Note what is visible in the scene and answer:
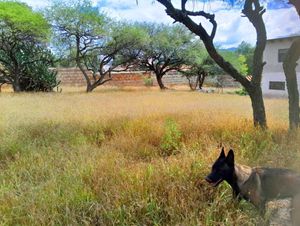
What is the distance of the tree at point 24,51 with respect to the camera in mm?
19734

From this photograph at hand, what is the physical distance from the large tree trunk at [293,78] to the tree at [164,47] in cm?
1969

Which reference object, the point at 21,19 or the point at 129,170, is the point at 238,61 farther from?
the point at 129,170

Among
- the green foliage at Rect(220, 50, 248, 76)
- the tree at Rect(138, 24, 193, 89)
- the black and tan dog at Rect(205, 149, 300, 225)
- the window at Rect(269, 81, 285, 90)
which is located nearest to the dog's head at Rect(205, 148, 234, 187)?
the black and tan dog at Rect(205, 149, 300, 225)

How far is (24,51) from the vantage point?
22000 millimetres

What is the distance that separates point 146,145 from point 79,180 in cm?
184

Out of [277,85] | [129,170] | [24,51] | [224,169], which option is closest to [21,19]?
[24,51]

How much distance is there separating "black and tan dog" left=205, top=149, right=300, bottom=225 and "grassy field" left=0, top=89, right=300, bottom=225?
15cm

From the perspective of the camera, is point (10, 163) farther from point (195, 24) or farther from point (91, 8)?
point (91, 8)

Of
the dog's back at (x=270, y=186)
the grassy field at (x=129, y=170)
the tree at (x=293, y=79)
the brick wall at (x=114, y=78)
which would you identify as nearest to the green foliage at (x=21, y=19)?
the brick wall at (x=114, y=78)

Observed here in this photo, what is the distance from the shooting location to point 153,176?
370 centimetres

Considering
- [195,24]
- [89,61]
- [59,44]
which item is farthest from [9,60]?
[195,24]

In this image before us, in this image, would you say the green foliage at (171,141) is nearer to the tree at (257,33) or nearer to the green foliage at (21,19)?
the tree at (257,33)

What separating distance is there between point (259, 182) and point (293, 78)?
3656mm

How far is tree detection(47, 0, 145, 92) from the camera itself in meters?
21.6
